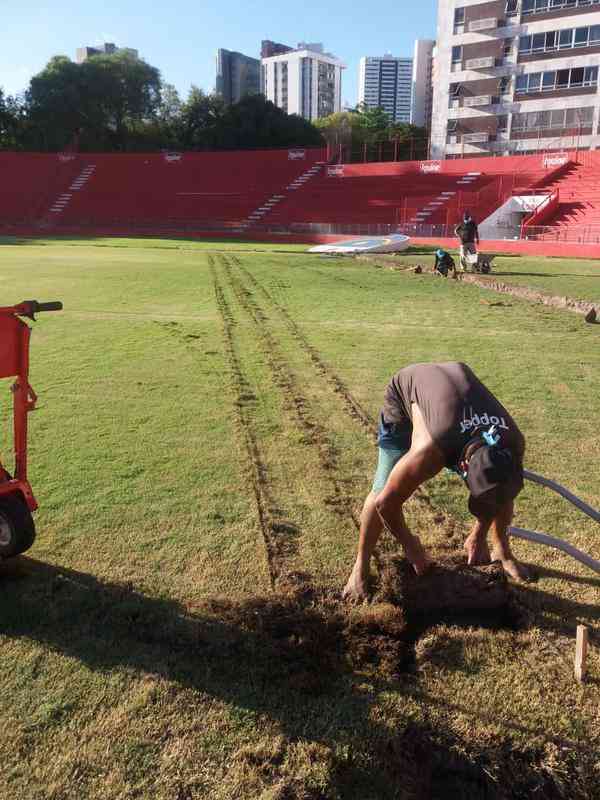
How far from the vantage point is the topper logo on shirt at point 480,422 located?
8.25 ft

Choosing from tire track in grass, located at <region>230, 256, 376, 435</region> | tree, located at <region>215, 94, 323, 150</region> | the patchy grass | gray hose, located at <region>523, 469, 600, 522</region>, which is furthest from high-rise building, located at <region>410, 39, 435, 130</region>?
gray hose, located at <region>523, 469, 600, 522</region>

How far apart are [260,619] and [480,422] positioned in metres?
1.44

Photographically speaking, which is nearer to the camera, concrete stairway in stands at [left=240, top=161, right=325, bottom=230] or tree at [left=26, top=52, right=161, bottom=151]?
concrete stairway in stands at [left=240, top=161, right=325, bottom=230]

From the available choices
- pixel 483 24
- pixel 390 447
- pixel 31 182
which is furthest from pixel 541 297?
pixel 31 182

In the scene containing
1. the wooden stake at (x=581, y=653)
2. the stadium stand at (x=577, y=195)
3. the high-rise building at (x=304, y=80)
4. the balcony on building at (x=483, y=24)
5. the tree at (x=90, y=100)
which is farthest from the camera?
the high-rise building at (x=304, y=80)

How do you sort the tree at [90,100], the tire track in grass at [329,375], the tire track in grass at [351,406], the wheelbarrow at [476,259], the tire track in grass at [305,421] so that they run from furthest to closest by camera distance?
the tree at [90,100], the wheelbarrow at [476,259], the tire track in grass at [329,375], the tire track in grass at [305,421], the tire track in grass at [351,406]

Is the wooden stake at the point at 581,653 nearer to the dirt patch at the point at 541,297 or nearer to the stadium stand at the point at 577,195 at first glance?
the dirt patch at the point at 541,297

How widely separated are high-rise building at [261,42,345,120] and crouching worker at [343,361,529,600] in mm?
145113

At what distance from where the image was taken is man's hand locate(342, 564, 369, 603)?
3.17 metres

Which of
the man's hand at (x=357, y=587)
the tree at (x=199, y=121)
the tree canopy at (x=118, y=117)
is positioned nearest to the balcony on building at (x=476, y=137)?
the tree canopy at (x=118, y=117)

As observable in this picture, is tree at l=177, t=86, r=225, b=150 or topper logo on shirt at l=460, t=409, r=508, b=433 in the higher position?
tree at l=177, t=86, r=225, b=150

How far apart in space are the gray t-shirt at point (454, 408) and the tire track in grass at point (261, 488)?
4.06 ft

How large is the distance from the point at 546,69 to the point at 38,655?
49.6 metres

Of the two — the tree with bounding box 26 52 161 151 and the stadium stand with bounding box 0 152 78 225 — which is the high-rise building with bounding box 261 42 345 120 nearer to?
the tree with bounding box 26 52 161 151
